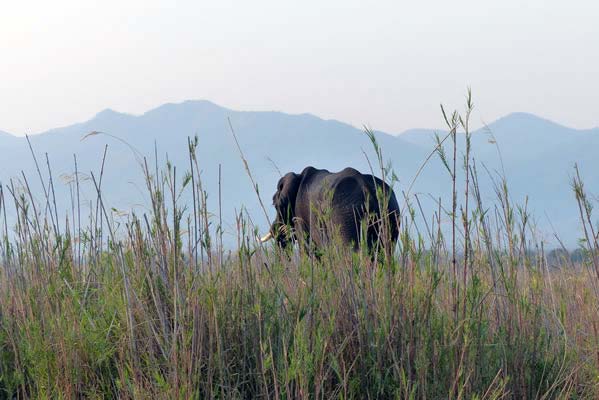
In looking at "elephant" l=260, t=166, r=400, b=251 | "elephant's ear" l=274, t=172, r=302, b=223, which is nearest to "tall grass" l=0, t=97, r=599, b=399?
"elephant" l=260, t=166, r=400, b=251

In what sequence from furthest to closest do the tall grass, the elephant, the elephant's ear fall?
the elephant's ear < the elephant < the tall grass

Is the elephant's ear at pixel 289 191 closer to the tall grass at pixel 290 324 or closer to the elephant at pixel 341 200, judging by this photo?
the elephant at pixel 341 200

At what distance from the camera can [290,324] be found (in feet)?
10.4

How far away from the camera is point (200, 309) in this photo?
127 inches

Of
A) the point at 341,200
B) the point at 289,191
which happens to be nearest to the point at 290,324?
the point at 341,200

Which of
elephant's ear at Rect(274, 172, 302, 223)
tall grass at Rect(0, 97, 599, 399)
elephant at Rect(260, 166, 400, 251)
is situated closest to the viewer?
tall grass at Rect(0, 97, 599, 399)

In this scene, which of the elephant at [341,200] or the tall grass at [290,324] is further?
the elephant at [341,200]

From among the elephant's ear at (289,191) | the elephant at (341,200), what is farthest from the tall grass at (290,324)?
the elephant's ear at (289,191)

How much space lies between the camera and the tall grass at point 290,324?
3.14 meters

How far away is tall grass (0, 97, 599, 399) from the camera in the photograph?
3139mm

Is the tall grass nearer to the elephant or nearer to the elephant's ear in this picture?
the elephant

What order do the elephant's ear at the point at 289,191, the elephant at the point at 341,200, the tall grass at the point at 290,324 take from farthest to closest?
the elephant's ear at the point at 289,191
the elephant at the point at 341,200
the tall grass at the point at 290,324

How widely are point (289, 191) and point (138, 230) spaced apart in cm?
588

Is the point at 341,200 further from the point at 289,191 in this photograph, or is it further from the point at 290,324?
the point at 290,324
